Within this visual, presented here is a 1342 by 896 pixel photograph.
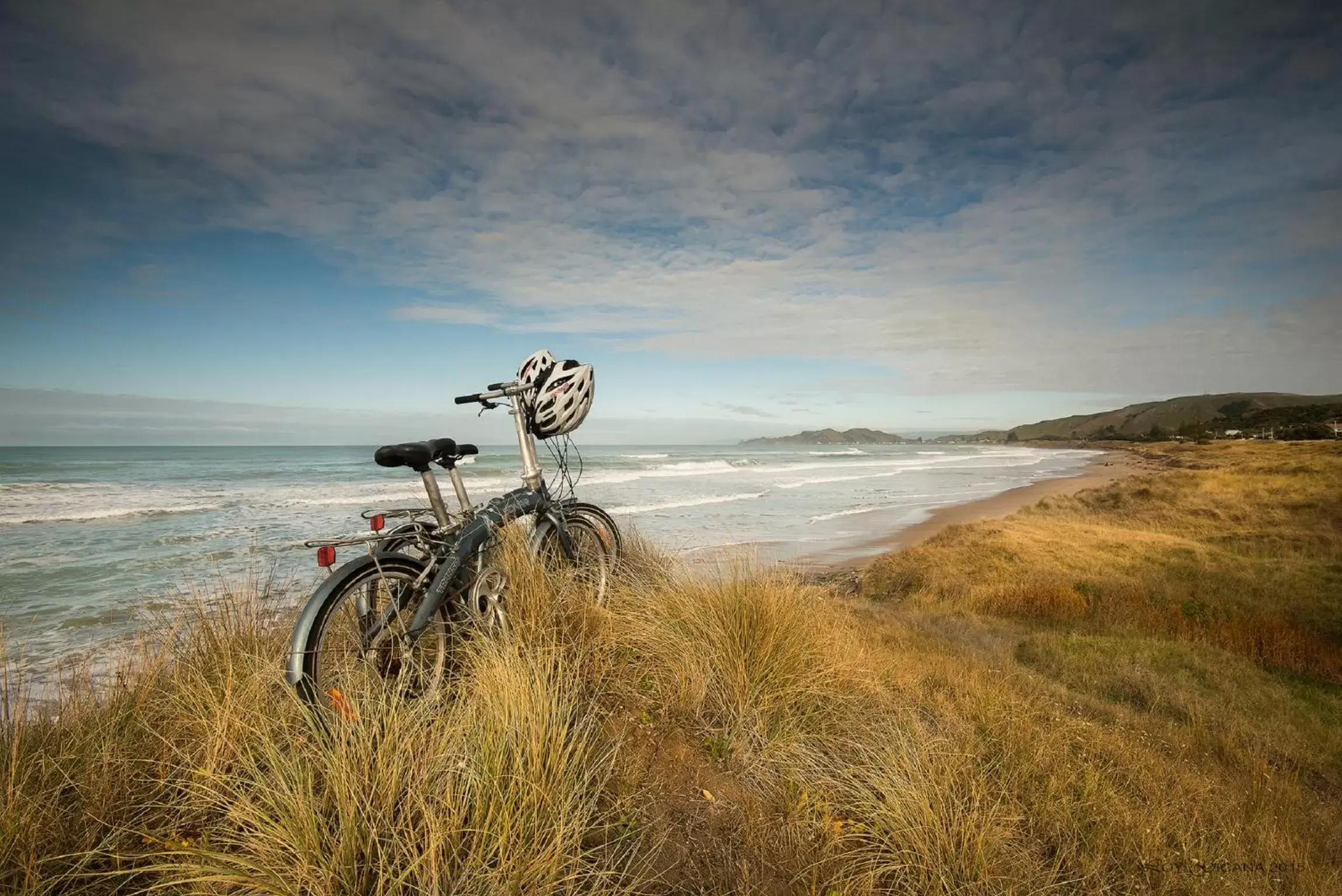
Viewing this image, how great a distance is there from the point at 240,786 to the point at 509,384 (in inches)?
108

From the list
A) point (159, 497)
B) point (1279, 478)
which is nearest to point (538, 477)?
point (159, 497)

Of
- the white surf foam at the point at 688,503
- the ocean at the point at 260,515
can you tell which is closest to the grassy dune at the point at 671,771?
the ocean at the point at 260,515

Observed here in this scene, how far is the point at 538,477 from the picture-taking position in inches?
173

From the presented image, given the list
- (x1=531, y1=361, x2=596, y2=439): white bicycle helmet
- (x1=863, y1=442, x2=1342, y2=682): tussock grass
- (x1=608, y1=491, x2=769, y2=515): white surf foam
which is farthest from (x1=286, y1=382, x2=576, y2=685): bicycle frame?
(x1=608, y1=491, x2=769, y2=515): white surf foam

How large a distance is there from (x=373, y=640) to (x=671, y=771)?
1.62 metres

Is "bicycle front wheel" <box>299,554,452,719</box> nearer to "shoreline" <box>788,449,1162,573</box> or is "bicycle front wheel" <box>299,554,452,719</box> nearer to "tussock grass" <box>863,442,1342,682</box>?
"shoreline" <box>788,449,1162,573</box>

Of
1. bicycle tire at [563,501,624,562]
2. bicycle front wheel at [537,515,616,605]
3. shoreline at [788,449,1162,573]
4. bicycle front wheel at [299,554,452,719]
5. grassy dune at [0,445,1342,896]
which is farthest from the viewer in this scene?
shoreline at [788,449,1162,573]

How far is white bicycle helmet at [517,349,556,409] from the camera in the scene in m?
4.31

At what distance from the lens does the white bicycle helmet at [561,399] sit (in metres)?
4.21

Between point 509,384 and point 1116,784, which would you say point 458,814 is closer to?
point 509,384

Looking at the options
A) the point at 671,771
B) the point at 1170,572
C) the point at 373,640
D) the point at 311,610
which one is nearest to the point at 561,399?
the point at 373,640

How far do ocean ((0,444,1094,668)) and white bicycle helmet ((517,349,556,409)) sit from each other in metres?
1.87

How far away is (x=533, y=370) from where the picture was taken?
4344mm

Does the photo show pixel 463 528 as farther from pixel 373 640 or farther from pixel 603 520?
pixel 603 520
